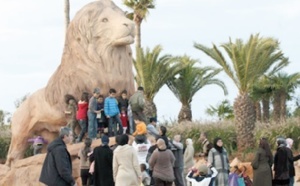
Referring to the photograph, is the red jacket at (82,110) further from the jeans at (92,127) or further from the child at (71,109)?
the child at (71,109)

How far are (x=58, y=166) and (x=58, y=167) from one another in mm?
15

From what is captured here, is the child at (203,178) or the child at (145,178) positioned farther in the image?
the child at (203,178)

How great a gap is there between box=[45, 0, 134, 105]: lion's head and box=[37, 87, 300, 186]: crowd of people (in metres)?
0.58

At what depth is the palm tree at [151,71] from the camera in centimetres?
3756

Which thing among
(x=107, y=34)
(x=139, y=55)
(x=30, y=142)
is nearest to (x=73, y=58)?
(x=107, y=34)

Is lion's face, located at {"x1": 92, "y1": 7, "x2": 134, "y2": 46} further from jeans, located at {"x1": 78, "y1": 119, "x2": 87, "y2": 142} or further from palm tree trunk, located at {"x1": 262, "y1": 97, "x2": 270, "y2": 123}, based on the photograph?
palm tree trunk, located at {"x1": 262, "y1": 97, "x2": 270, "y2": 123}

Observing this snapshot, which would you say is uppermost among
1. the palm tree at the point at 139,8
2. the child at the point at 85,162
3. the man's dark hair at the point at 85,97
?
the palm tree at the point at 139,8

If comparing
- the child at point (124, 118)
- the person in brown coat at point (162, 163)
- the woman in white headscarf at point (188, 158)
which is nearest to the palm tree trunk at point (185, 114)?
the child at point (124, 118)

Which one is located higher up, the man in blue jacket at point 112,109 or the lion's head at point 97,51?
the lion's head at point 97,51

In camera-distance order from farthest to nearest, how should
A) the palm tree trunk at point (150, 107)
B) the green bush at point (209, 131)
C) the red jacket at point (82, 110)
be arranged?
1. the palm tree trunk at point (150, 107)
2. the green bush at point (209, 131)
3. the red jacket at point (82, 110)

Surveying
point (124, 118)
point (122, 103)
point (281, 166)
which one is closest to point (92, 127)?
point (124, 118)

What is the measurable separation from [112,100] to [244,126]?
1387 centimetres

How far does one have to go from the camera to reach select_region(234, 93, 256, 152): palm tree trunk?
33188mm

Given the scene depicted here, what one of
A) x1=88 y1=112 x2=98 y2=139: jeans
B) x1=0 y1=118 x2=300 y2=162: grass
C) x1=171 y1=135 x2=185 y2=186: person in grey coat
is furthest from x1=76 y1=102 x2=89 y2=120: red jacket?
x1=0 y1=118 x2=300 y2=162: grass
